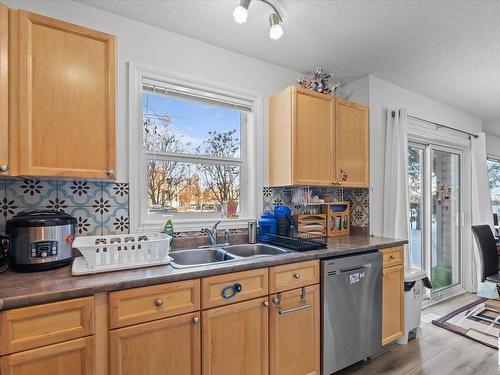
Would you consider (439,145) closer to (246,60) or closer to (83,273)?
(246,60)

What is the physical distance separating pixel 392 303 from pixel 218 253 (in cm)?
150

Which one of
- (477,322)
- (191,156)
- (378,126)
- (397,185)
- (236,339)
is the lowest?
(477,322)

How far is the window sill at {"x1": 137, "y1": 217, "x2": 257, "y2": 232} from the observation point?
6.29 feet

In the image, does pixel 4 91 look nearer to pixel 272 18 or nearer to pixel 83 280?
pixel 83 280

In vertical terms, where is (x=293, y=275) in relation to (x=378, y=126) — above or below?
below

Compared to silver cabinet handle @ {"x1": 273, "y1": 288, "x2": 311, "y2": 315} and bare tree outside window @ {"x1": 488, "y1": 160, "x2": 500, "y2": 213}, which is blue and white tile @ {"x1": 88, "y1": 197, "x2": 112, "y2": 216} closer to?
silver cabinet handle @ {"x1": 273, "y1": 288, "x2": 311, "y2": 315}

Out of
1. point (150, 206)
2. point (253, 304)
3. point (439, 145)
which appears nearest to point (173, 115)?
point (150, 206)

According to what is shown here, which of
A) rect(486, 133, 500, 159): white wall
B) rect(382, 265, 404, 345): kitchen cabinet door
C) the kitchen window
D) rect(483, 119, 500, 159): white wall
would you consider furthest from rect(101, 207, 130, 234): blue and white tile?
the kitchen window

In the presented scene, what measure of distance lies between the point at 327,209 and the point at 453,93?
214 centimetres

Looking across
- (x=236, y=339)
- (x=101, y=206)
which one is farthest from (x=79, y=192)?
(x=236, y=339)

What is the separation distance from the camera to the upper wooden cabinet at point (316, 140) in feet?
7.23

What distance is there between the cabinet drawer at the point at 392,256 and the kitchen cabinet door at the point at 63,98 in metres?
2.07

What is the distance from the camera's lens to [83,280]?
1.23m

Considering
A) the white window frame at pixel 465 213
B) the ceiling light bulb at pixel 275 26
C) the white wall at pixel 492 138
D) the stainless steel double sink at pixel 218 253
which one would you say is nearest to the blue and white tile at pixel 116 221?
the stainless steel double sink at pixel 218 253
